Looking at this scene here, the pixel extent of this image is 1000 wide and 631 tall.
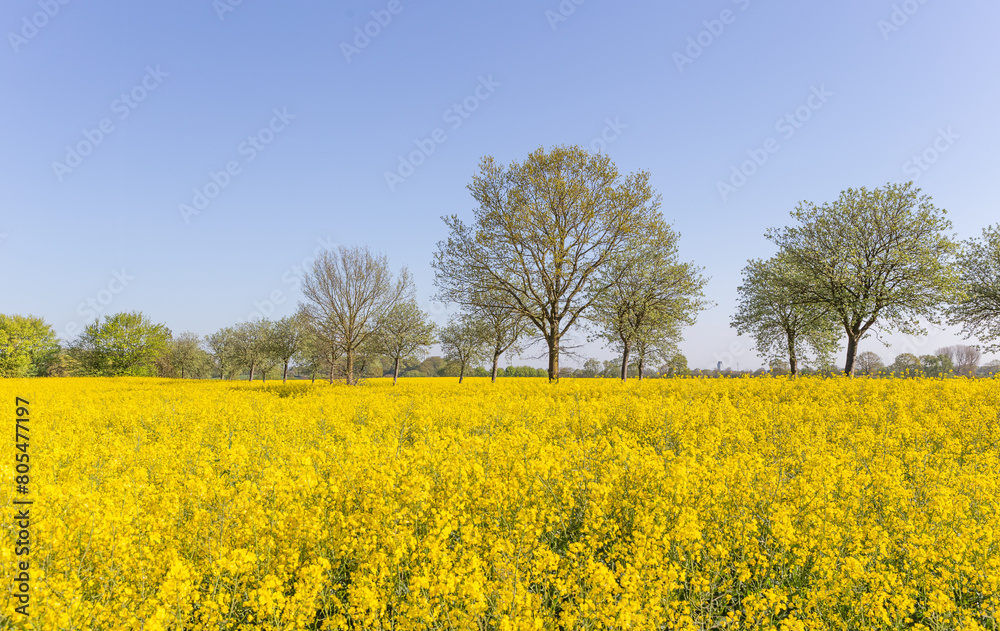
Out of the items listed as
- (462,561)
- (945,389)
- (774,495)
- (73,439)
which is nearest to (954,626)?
(774,495)

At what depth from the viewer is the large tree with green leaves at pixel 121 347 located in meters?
51.8

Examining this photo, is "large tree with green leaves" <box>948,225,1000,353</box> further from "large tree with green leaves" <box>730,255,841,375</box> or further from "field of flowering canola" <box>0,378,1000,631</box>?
"field of flowering canola" <box>0,378,1000,631</box>

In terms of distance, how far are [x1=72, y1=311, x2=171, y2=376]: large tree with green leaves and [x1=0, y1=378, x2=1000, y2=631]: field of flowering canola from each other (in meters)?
59.8

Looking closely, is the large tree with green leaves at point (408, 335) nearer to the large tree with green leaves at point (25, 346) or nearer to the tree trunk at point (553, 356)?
the tree trunk at point (553, 356)

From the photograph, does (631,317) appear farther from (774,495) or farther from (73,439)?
(73,439)

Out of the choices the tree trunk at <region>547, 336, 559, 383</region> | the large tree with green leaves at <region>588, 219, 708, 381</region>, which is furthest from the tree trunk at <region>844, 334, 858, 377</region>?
the tree trunk at <region>547, 336, 559, 383</region>

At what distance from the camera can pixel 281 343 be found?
5378cm

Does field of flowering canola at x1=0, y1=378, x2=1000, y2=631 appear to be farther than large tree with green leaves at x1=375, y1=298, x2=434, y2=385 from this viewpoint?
No

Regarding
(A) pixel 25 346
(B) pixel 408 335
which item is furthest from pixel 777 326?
(A) pixel 25 346

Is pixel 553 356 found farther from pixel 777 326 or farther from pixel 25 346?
pixel 25 346

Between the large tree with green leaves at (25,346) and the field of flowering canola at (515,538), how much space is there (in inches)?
2622

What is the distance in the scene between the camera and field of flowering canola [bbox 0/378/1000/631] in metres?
2.84

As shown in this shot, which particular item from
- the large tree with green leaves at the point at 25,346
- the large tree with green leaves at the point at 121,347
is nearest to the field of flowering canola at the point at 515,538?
the large tree with green leaves at the point at 121,347

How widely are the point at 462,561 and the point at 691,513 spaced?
213 centimetres
